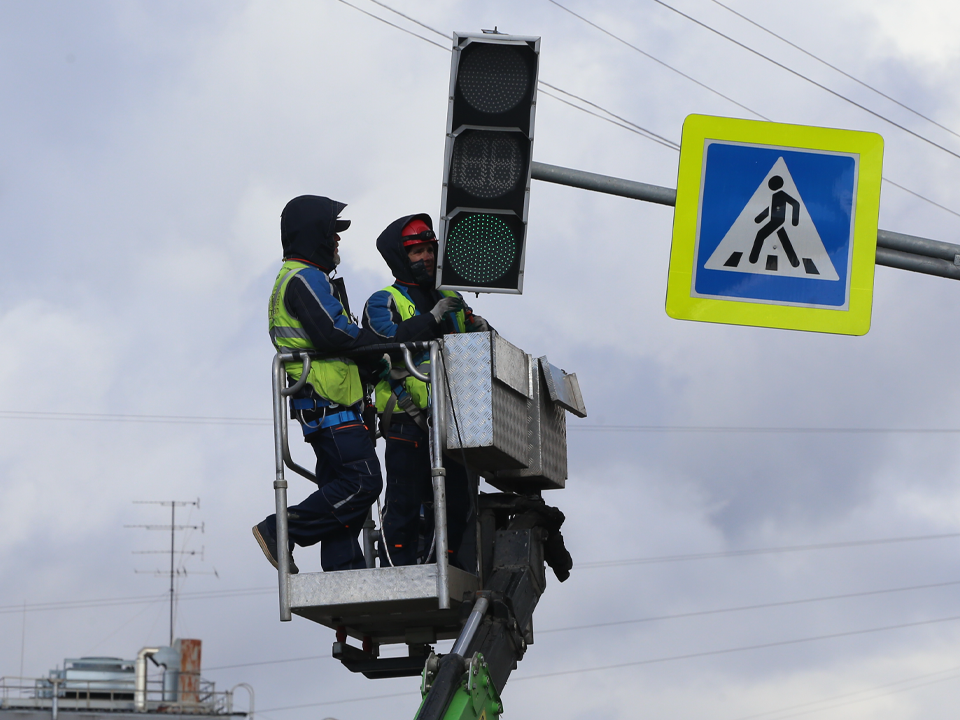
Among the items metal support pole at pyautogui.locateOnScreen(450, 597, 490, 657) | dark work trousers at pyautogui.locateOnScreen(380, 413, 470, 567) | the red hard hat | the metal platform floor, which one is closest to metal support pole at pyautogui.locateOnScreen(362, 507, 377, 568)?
dark work trousers at pyautogui.locateOnScreen(380, 413, 470, 567)

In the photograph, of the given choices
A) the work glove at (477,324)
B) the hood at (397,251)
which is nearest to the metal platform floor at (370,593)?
the work glove at (477,324)

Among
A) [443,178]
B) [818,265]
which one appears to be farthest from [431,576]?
[818,265]

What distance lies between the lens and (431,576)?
26.6ft

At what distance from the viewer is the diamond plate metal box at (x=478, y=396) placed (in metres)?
8.42

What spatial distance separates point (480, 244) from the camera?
313 inches

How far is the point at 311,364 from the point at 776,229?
106 inches

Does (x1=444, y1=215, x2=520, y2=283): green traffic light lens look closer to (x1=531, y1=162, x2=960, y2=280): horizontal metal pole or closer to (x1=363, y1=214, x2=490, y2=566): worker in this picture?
(x1=531, y1=162, x2=960, y2=280): horizontal metal pole

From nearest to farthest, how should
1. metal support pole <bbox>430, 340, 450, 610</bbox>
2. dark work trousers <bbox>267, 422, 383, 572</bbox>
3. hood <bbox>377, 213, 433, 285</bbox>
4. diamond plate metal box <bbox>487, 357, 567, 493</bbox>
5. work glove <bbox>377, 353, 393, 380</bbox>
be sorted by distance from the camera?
metal support pole <bbox>430, 340, 450, 610</bbox>
dark work trousers <bbox>267, 422, 383, 572</bbox>
work glove <bbox>377, 353, 393, 380</bbox>
hood <bbox>377, 213, 433, 285</bbox>
diamond plate metal box <bbox>487, 357, 567, 493</bbox>

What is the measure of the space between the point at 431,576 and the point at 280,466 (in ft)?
3.47

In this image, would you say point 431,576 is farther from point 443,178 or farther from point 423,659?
point 443,178

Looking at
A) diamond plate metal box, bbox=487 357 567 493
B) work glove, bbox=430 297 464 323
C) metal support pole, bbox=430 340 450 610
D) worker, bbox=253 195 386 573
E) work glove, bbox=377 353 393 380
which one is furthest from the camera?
diamond plate metal box, bbox=487 357 567 493

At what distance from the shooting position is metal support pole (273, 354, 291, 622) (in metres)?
8.16

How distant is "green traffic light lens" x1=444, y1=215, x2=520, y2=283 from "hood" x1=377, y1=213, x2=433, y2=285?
1020 mm

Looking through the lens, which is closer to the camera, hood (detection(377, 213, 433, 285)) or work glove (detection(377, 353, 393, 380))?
work glove (detection(377, 353, 393, 380))
